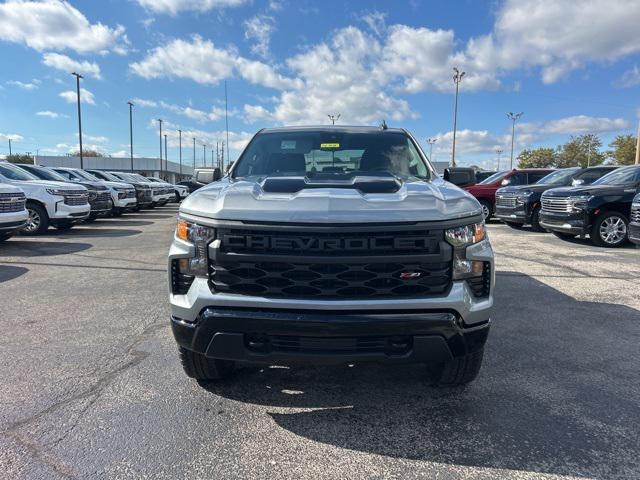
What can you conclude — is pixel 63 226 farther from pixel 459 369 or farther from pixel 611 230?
pixel 611 230

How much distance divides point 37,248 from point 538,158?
87164mm

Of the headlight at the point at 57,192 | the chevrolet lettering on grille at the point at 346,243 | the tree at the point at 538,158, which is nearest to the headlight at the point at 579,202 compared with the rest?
the chevrolet lettering on grille at the point at 346,243

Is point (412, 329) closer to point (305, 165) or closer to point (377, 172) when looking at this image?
point (377, 172)

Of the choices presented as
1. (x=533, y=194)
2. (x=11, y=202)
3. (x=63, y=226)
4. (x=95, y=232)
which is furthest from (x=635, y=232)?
(x=63, y=226)

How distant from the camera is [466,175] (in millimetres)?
3975

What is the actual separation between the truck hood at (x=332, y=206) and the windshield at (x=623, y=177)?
8.58 m

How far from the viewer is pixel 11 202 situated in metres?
8.62

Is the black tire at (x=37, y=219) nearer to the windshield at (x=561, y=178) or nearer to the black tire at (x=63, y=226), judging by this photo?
the black tire at (x=63, y=226)

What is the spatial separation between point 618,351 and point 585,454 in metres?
1.83

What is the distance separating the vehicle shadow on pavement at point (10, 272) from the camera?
6.41 metres

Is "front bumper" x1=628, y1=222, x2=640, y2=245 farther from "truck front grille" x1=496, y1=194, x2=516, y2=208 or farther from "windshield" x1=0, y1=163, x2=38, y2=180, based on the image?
"windshield" x1=0, y1=163, x2=38, y2=180

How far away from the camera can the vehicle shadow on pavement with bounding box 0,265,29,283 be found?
6.41m

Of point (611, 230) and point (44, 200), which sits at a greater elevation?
point (44, 200)

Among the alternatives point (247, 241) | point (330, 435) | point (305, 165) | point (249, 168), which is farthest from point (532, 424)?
point (249, 168)
